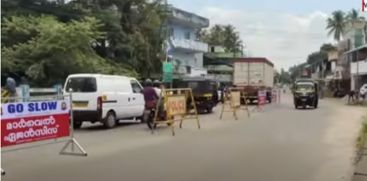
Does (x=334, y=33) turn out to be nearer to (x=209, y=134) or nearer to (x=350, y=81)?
(x=350, y=81)

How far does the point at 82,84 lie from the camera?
2064cm

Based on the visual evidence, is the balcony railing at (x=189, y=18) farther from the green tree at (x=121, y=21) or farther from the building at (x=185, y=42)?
the green tree at (x=121, y=21)

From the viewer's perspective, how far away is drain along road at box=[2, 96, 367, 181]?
10555mm

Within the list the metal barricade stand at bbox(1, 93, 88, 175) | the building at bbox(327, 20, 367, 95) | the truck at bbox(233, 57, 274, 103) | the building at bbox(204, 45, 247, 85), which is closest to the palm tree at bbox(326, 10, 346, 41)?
the building at bbox(327, 20, 367, 95)

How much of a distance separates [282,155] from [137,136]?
582 cm

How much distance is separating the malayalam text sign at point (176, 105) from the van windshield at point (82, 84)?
2.46 metres

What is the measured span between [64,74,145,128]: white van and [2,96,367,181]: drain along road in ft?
2.46

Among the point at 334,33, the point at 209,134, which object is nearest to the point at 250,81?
the point at 209,134

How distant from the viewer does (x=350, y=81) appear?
80.1 m

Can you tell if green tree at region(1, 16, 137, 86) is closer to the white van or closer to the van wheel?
the white van

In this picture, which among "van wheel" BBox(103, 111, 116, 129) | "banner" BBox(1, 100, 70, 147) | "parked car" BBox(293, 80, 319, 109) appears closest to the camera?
"banner" BBox(1, 100, 70, 147)

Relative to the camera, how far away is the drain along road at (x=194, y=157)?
10.6 meters

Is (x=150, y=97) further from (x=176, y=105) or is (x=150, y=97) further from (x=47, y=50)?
(x=47, y=50)

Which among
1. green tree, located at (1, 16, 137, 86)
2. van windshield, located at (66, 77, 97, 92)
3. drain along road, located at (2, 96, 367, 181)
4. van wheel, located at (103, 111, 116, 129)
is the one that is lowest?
drain along road, located at (2, 96, 367, 181)
